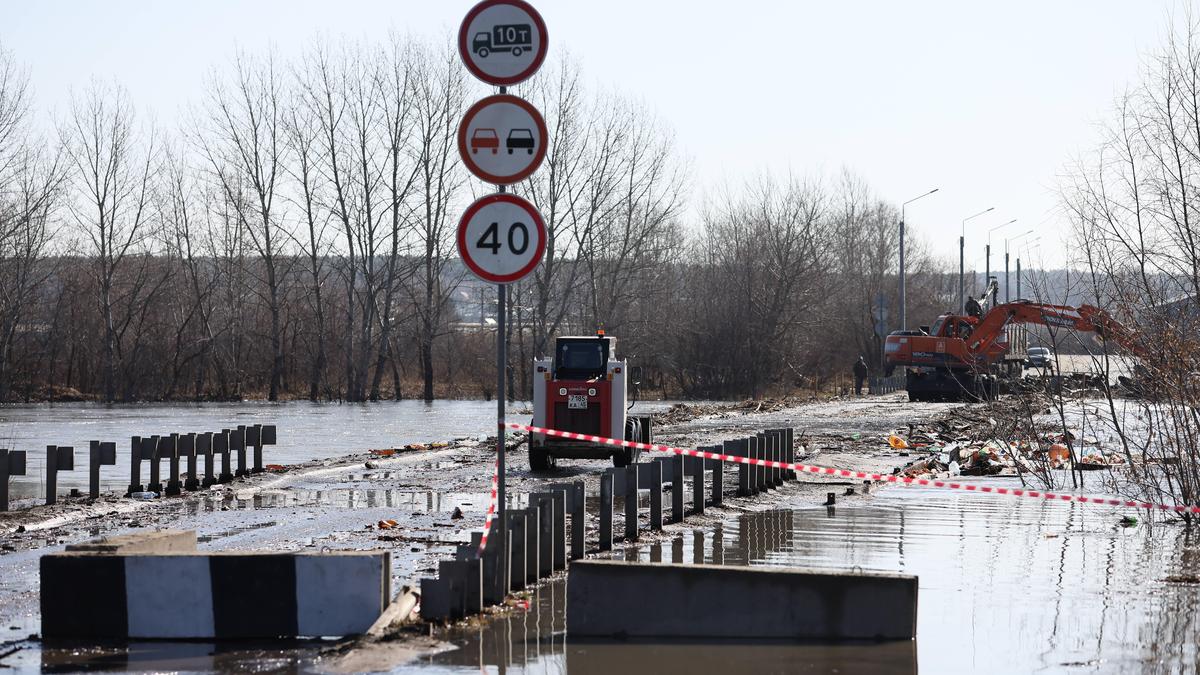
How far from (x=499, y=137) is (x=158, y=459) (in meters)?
11.0

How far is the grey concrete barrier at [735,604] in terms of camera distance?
8000 mm

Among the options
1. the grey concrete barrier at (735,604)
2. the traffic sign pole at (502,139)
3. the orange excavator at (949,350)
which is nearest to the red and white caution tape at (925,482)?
the grey concrete barrier at (735,604)

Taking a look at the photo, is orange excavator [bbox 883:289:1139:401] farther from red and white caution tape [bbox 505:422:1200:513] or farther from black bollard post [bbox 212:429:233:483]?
black bollard post [bbox 212:429:233:483]

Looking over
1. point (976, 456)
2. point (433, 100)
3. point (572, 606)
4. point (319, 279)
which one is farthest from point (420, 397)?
point (572, 606)

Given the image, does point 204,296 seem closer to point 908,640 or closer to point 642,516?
point 642,516

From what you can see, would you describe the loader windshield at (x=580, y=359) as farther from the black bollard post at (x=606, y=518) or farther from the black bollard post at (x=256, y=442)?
the black bollard post at (x=606, y=518)

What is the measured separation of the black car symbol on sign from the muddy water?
286 cm

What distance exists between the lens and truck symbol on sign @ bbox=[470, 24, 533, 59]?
8961 millimetres

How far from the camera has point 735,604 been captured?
8.09 meters

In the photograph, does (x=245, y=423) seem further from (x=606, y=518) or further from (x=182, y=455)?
(x=606, y=518)

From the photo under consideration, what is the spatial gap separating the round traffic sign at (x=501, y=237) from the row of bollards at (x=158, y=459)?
332 inches

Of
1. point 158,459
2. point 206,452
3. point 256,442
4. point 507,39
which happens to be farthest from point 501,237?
point 256,442

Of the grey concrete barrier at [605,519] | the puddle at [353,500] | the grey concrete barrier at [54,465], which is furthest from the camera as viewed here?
the grey concrete barrier at [54,465]

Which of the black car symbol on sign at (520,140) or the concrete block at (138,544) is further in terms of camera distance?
the black car symbol on sign at (520,140)
